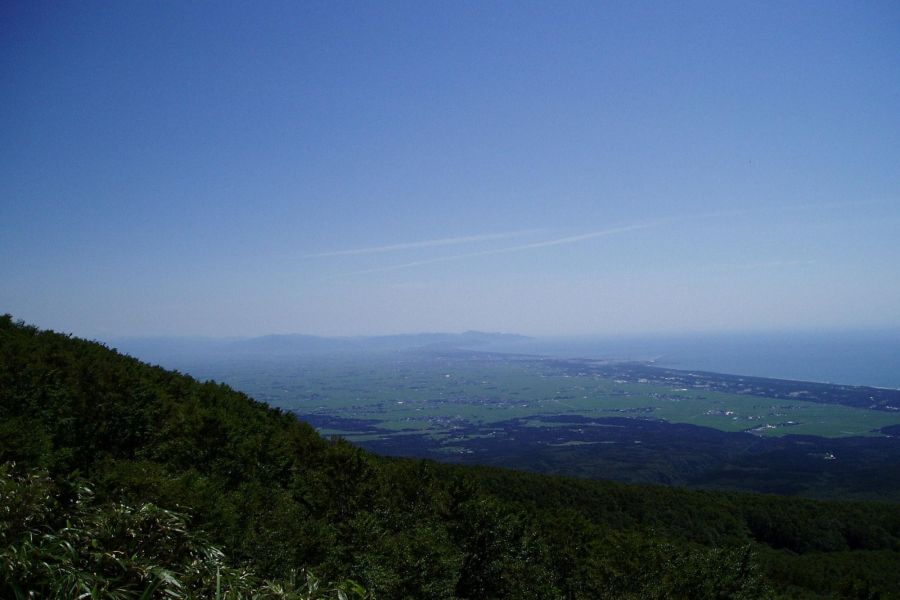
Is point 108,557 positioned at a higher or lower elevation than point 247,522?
higher

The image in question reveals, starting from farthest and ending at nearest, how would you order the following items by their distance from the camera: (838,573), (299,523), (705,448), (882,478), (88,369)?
(705,448) → (882,478) → (838,573) → (88,369) → (299,523)

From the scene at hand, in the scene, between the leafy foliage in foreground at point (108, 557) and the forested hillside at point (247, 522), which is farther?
the forested hillside at point (247, 522)

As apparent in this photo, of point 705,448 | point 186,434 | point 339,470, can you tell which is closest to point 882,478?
point 705,448

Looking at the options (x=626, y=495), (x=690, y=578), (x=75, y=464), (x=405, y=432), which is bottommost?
(x=405, y=432)

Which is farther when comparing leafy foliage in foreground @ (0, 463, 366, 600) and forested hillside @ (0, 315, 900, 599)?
forested hillside @ (0, 315, 900, 599)

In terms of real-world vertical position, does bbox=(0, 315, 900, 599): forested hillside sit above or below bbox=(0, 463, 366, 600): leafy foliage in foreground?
A: below

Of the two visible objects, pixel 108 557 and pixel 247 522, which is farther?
pixel 247 522

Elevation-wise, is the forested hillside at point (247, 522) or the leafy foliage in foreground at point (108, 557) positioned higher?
the leafy foliage in foreground at point (108, 557)

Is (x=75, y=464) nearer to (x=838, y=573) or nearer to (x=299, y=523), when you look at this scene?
(x=299, y=523)
